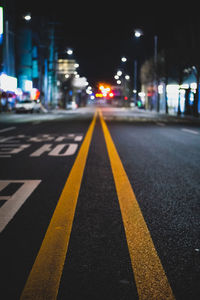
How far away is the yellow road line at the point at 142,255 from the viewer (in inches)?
90.7

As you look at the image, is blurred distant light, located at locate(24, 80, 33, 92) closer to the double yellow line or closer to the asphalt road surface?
the asphalt road surface

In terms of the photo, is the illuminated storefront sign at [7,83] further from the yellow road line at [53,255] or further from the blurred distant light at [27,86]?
the yellow road line at [53,255]

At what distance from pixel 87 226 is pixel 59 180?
228 cm

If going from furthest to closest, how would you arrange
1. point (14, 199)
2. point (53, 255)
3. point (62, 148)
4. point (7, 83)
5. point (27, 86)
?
point (27, 86) < point (7, 83) < point (62, 148) < point (14, 199) < point (53, 255)

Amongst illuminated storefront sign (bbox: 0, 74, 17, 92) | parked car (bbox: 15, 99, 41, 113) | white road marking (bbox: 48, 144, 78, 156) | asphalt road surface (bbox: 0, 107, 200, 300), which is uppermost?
illuminated storefront sign (bbox: 0, 74, 17, 92)

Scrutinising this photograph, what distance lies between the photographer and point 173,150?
974cm

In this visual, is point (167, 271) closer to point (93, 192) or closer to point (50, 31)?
point (93, 192)

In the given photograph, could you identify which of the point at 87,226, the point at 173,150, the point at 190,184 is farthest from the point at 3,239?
the point at 173,150

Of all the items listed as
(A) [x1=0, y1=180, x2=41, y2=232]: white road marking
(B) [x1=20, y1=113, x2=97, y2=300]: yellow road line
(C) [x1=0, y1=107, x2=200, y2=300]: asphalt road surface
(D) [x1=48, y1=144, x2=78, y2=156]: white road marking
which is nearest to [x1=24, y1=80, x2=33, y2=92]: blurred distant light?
(D) [x1=48, y1=144, x2=78, y2=156]: white road marking

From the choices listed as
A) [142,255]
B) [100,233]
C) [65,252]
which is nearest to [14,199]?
[100,233]

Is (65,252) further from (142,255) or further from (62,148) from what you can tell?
(62,148)

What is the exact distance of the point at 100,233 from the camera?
3361 millimetres

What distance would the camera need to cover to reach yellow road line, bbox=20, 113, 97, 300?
229 centimetres

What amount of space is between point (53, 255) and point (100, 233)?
2.09 feet
